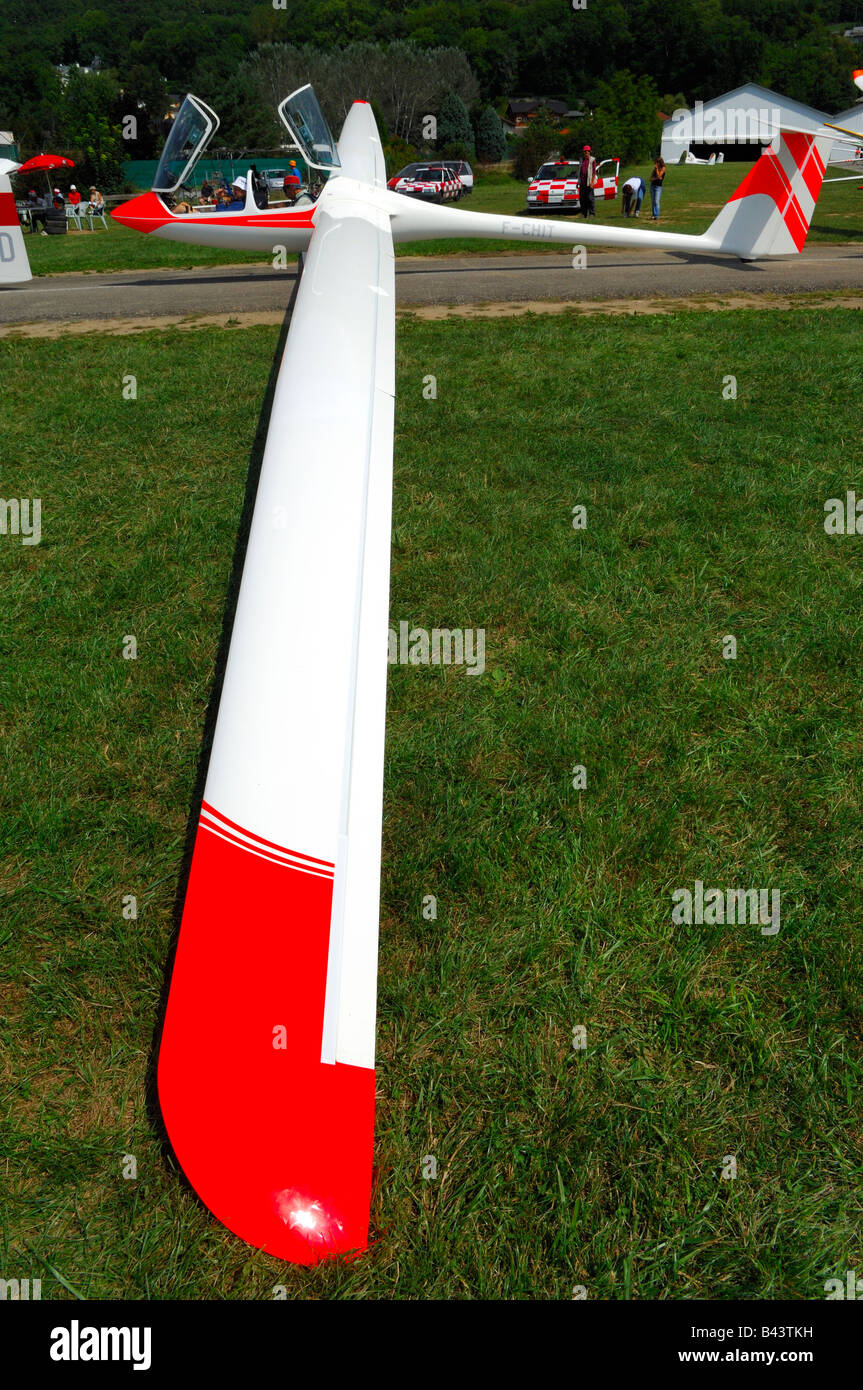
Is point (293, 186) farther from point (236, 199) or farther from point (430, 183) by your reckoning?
point (430, 183)

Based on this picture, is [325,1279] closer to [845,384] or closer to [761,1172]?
[761,1172]

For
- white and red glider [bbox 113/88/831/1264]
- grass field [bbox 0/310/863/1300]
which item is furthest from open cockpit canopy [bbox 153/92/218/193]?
white and red glider [bbox 113/88/831/1264]

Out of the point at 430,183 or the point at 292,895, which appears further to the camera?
the point at 430,183

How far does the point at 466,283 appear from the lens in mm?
13359

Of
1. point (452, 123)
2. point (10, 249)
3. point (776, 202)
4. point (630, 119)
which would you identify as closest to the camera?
point (10, 249)

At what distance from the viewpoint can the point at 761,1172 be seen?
2.36 metres

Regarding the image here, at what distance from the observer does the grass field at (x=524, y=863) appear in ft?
7.41

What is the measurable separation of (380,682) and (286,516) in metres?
1.02


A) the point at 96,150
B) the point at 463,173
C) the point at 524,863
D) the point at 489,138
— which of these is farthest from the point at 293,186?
the point at 489,138

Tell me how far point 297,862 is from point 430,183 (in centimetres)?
2984

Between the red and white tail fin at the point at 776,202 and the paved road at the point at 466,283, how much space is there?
1.51 ft

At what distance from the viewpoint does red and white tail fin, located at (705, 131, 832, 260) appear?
12.0 m

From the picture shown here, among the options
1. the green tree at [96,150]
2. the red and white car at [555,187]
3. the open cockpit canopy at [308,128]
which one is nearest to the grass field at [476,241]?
the red and white car at [555,187]

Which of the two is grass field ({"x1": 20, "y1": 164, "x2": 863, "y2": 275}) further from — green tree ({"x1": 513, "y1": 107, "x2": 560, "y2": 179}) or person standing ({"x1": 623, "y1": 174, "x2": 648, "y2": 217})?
green tree ({"x1": 513, "y1": 107, "x2": 560, "y2": 179})
